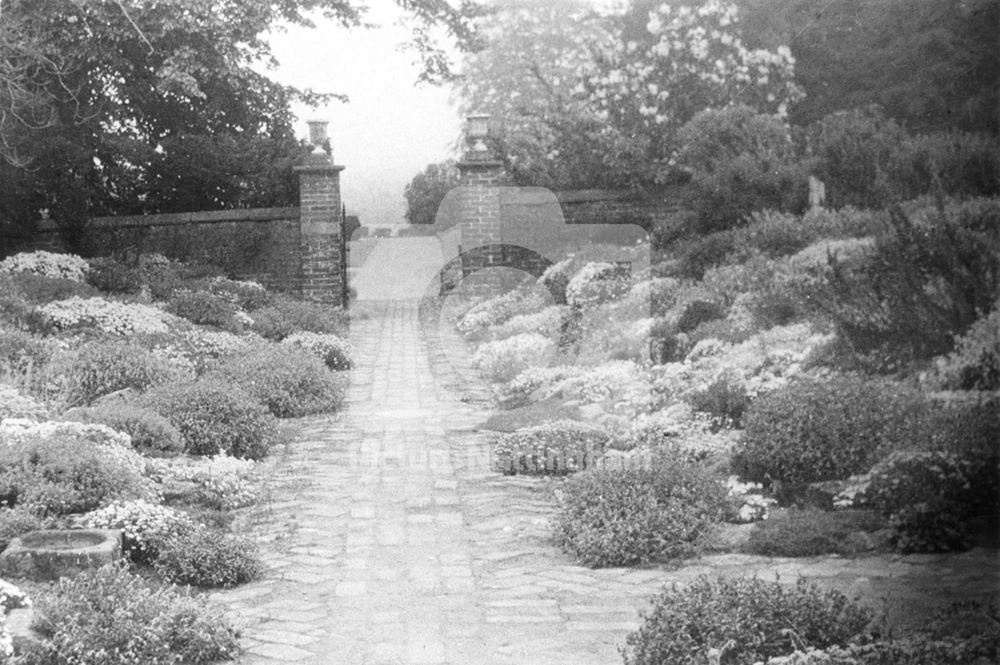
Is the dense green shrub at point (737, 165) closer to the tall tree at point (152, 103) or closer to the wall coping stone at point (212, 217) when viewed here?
the tall tree at point (152, 103)

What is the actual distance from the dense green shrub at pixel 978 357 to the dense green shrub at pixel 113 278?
13253 millimetres

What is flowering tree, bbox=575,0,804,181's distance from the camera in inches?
578

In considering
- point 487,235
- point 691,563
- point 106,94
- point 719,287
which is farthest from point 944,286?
point 106,94

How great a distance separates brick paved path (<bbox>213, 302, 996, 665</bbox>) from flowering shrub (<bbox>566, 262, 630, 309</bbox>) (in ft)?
15.9

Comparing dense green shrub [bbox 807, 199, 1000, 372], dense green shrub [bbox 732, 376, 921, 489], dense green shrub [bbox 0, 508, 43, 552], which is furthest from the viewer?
dense green shrub [bbox 0, 508, 43, 552]

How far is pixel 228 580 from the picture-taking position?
5395 mm

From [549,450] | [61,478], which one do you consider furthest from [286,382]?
[61,478]

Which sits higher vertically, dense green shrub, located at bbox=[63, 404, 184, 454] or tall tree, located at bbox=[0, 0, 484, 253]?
tall tree, located at bbox=[0, 0, 484, 253]

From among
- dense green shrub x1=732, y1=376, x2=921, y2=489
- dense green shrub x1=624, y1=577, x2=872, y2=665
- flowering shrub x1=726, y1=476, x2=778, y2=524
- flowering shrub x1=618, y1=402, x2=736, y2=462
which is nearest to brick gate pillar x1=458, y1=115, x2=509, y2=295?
flowering shrub x1=618, y1=402, x2=736, y2=462

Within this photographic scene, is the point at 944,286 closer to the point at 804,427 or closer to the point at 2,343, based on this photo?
the point at 804,427

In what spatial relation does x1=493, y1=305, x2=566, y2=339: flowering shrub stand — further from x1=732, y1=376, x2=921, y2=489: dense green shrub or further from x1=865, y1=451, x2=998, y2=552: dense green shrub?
x1=865, y1=451, x2=998, y2=552: dense green shrub

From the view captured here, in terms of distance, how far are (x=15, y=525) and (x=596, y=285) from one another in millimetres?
8584

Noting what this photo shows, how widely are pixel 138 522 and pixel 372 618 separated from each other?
1554 millimetres

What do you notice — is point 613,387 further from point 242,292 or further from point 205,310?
point 242,292
